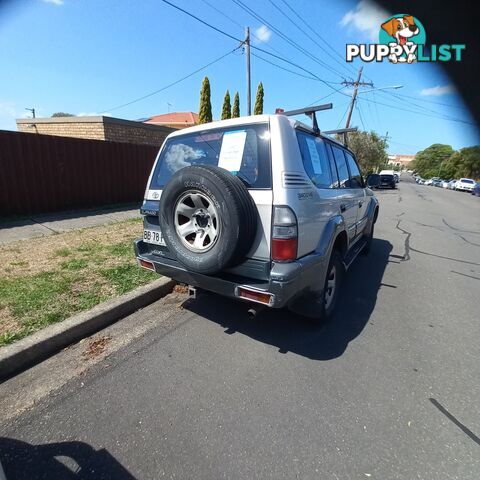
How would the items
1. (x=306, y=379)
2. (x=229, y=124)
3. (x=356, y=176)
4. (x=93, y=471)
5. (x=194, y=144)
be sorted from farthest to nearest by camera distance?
(x=356, y=176) < (x=194, y=144) < (x=229, y=124) < (x=306, y=379) < (x=93, y=471)

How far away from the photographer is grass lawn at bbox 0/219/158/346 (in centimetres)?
297

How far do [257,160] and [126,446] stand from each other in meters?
2.21

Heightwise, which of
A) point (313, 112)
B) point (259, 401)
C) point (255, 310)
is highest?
point (313, 112)

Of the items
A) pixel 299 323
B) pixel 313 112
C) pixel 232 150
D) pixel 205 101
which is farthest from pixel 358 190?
pixel 205 101

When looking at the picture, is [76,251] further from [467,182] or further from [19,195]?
[467,182]

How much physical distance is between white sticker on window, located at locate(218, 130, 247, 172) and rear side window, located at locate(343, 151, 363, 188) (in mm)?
2355

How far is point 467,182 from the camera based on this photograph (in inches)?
1496

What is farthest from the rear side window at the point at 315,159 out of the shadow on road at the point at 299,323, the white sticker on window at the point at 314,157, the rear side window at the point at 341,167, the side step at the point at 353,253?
the shadow on road at the point at 299,323

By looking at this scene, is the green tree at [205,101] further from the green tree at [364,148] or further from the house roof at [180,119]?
the green tree at [364,148]

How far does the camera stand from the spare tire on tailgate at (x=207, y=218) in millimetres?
2297

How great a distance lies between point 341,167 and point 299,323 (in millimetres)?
2143

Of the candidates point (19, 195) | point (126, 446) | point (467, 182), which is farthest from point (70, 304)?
point (467, 182)

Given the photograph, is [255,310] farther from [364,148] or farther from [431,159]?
[431,159]

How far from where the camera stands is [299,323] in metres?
3.26
